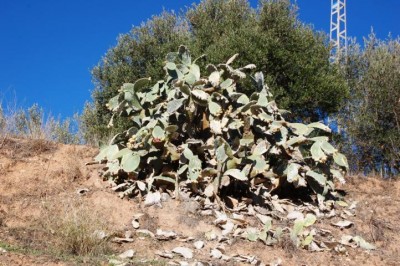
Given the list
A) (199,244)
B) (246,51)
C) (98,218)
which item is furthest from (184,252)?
(246,51)

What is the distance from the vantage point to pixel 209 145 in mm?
5582

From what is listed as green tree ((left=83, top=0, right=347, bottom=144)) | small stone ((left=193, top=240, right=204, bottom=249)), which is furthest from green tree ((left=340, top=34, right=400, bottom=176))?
small stone ((left=193, top=240, right=204, bottom=249))

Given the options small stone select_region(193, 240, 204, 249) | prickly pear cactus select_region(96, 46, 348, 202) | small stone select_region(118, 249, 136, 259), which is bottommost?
small stone select_region(118, 249, 136, 259)

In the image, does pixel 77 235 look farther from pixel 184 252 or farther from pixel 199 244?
pixel 199 244

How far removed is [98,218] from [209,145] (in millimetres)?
1560

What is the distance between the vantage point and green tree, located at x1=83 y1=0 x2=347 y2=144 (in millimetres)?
12336

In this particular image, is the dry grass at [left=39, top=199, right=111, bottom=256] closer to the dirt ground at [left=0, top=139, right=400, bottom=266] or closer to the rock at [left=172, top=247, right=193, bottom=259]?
the dirt ground at [left=0, top=139, right=400, bottom=266]

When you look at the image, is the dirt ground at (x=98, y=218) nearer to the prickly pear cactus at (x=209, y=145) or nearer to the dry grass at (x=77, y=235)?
the dry grass at (x=77, y=235)

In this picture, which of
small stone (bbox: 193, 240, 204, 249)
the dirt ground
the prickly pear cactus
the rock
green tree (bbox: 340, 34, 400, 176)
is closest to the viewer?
the dirt ground

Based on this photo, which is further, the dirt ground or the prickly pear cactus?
the prickly pear cactus

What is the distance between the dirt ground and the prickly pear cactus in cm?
36

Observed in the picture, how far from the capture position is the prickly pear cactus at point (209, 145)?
5.52 meters

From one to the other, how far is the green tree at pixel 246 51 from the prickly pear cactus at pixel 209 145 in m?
4.71

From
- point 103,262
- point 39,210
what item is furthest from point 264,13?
point 103,262
